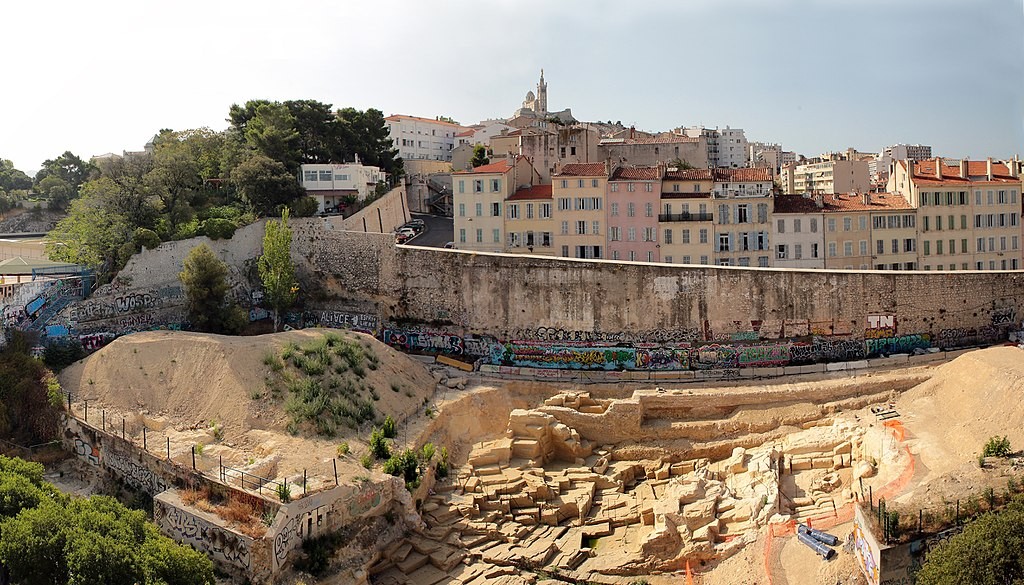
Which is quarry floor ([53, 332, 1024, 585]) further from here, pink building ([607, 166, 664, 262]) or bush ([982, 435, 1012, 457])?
pink building ([607, 166, 664, 262])

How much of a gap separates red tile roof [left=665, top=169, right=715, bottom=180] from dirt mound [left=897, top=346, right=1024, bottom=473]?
17.3 m

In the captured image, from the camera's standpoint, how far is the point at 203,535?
2631 centimetres

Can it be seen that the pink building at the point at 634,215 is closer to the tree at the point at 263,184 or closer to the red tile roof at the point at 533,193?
the red tile roof at the point at 533,193

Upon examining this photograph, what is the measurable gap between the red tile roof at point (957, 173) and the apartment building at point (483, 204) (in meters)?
22.9

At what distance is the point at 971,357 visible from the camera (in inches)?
1336

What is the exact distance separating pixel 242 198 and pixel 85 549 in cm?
3200

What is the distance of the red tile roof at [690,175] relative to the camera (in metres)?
48.3

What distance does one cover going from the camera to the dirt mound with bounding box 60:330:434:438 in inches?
1278

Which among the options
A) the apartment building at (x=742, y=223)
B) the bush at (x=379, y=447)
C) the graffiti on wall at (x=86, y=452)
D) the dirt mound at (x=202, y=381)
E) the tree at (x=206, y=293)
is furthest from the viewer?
the apartment building at (x=742, y=223)

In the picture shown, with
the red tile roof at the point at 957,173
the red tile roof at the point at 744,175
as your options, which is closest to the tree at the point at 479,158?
the red tile roof at the point at 744,175

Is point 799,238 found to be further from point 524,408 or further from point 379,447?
point 379,447

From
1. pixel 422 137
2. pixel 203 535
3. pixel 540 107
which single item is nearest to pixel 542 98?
pixel 540 107

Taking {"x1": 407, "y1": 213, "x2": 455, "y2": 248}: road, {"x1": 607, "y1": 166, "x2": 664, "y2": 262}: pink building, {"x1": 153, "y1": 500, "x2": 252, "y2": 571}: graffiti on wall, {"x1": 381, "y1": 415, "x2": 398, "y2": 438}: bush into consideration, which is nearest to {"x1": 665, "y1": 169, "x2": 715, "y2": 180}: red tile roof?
{"x1": 607, "y1": 166, "x2": 664, "y2": 262}: pink building

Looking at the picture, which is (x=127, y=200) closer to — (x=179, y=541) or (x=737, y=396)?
(x=179, y=541)
